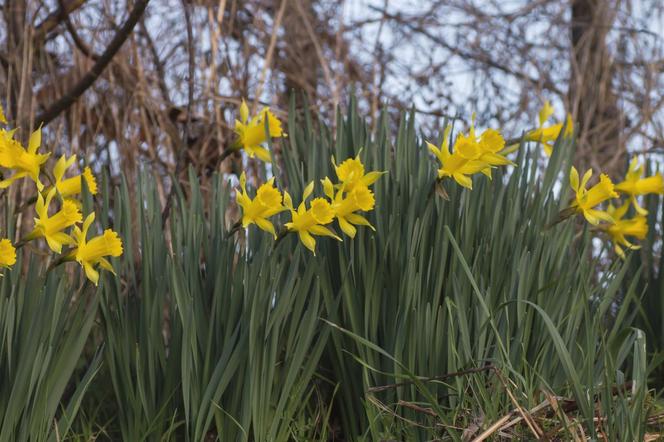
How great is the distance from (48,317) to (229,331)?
347mm

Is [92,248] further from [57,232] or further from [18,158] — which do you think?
[18,158]

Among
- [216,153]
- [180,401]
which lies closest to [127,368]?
[180,401]

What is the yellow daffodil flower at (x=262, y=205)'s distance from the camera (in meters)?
1.64

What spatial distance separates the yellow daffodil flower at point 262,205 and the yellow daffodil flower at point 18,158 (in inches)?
15.2

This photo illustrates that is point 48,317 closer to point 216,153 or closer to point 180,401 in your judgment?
point 180,401

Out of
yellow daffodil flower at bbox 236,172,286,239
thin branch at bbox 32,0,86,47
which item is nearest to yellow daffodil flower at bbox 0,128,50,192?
yellow daffodil flower at bbox 236,172,286,239

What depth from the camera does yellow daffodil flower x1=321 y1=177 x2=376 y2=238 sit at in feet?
5.35

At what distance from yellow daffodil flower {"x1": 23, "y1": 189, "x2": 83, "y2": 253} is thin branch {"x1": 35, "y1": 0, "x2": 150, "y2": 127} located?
102cm

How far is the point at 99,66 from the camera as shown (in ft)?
8.84

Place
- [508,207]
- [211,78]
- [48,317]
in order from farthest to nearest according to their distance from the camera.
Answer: [211,78] < [508,207] < [48,317]

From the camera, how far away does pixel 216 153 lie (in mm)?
3350

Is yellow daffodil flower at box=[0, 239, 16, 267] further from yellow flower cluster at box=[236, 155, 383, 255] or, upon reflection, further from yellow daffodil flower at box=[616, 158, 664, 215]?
A: yellow daffodil flower at box=[616, 158, 664, 215]

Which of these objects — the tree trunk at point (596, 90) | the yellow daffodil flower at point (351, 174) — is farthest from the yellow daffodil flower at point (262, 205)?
the tree trunk at point (596, 90)

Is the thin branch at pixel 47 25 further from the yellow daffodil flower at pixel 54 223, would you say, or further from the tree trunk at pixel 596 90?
the tree trunk at pixel 596 90
